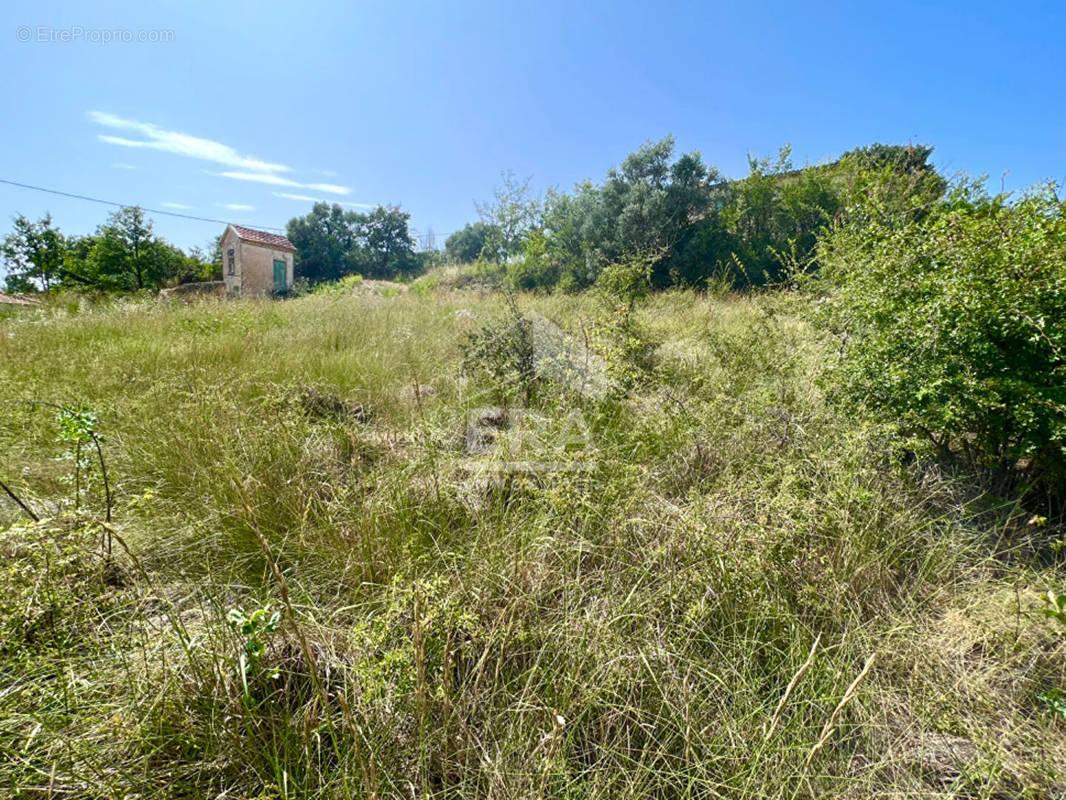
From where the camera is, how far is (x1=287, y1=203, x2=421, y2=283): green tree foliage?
2658 centimetres

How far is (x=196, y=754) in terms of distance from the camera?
3.23 feet

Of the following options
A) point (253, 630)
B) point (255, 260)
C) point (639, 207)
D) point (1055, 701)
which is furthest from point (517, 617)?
point (255, 260)

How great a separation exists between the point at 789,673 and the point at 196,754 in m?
1.67

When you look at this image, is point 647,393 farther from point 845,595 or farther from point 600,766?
point 600,766

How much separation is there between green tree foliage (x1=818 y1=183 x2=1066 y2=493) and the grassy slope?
0.28 m

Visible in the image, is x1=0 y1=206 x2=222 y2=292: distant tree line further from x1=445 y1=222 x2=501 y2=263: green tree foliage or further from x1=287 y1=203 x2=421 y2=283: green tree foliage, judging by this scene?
x1=445 y1=222 x2=501 y2=263: green tree foliage

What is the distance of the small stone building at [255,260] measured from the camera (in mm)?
17891

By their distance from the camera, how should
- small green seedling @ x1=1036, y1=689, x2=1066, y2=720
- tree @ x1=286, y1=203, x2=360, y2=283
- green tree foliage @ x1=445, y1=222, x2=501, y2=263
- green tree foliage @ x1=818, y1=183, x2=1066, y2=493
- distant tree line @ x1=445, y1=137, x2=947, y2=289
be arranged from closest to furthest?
1. small green seedling @ x1=1036, y1=689, x2=1066, y2=720
2. green tree foliage @ x1=818, y1=183, x2=1066, y2=493
3. distant tree line @ x1=445, y1=137, x2=947, y2=289
4. tree @ x1=286, y1=203, x2=360, y2=283
5. green tree foliage @ x1=445, y1=222, x2=501, y2=263

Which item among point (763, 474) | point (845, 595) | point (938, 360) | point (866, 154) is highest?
point (866, 154)

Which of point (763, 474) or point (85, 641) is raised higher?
point (763, 474)

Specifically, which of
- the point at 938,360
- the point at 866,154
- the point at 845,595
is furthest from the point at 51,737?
the point at 866,154

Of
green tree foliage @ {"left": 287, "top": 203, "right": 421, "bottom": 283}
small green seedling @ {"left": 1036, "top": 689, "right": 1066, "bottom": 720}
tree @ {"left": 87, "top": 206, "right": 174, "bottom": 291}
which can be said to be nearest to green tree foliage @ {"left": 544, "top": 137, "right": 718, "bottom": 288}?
small green seedling @ {"left": 1036, "top": 689, "right": 1066, "bottom": 720}

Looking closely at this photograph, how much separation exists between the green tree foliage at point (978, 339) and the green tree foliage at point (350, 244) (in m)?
28.1

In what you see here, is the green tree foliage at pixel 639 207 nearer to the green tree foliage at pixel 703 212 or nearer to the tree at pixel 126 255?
the green tree foliage at pixel 703 212
